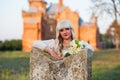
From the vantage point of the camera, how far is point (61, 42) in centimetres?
443

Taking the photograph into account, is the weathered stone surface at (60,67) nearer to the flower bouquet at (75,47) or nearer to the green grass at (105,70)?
the flower bouquet at (75,47)

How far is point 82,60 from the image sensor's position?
13.1 ft

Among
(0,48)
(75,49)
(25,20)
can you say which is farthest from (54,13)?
(75,49)

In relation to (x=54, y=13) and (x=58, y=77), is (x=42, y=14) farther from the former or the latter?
(x=58, y=77)

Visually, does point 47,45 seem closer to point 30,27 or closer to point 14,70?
point 14,70

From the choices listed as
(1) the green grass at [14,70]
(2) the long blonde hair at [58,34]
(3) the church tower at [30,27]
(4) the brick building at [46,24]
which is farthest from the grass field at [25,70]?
(4) the brick building at [46,24]

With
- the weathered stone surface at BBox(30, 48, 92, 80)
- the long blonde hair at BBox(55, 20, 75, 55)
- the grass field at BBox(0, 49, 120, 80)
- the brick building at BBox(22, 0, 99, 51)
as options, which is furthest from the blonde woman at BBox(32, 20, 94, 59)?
the brick building at BBox(22, 0, 99, 51)

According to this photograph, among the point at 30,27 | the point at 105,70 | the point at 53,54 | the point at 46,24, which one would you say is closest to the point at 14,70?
the point at 105,70

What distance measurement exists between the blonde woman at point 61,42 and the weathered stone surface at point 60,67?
104 mm

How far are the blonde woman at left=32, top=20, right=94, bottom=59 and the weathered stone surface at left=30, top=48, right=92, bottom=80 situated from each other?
0.10 meters

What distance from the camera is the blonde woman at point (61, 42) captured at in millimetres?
4352

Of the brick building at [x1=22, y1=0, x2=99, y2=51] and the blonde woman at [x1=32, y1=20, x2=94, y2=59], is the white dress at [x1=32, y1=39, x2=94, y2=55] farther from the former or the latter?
the brick building at [x1=22, y1=0, x2=99, y2=51]

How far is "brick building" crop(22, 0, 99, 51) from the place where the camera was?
201 ft

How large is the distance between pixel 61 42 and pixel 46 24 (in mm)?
61404
